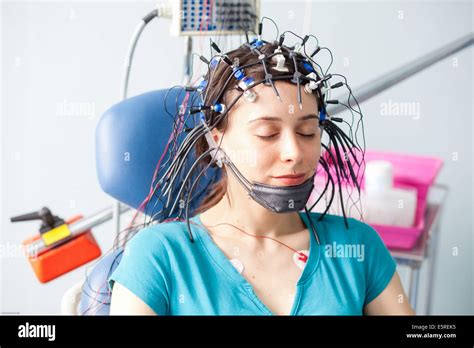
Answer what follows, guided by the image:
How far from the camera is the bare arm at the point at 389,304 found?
4.31 feet

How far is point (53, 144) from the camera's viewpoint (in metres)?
2.61

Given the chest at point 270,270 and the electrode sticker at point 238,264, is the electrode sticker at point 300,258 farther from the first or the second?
the electrode sticker at point 238,264

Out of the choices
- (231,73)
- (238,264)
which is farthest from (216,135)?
(238,264)

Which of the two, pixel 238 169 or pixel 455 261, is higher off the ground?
pixel 238 169

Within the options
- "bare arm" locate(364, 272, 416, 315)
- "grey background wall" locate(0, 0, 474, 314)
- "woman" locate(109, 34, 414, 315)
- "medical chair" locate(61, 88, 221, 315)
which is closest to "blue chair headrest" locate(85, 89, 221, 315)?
"medical chair" locate(61, 88, 221, 315)

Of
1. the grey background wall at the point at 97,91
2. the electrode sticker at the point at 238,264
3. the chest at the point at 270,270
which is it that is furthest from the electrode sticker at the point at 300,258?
the grey background wall at the point at 97,91

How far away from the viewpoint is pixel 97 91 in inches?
100

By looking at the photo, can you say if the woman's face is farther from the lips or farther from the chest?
the chest

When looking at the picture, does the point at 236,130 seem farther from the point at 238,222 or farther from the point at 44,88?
the point at 44,88

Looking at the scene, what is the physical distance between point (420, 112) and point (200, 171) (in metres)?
1.40

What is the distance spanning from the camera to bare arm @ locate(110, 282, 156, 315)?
1.16 metres
